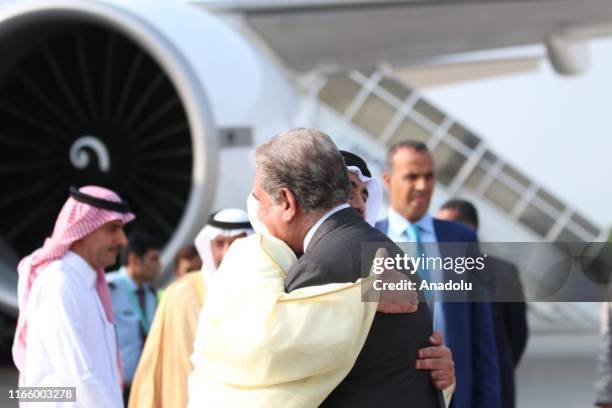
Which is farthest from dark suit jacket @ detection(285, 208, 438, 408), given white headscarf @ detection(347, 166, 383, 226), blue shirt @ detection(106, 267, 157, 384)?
blue shirt @ detection(106, 267, 157, 384)

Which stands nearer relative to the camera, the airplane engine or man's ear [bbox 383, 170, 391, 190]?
man's ear [bbox 383, 170, 391, 190]

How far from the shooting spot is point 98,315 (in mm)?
2547

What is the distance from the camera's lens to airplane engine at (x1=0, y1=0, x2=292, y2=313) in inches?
230

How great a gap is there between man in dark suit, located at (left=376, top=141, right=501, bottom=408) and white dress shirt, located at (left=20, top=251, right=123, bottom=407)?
0.91m

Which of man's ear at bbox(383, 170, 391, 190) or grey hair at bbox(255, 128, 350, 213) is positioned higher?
man's ear at bbox(383, 170, 391, 190)

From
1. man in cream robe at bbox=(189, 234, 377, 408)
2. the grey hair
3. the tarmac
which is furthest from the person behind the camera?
Result: the tarmac

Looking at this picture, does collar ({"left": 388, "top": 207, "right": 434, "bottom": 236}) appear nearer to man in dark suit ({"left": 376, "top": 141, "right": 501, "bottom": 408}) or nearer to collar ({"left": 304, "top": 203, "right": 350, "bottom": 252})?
man in dark suit ({"left": 376, "top": 141, "right": 501, "bottom": 408})

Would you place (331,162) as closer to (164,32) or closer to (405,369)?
(405,369)

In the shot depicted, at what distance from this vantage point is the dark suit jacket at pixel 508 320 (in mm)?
3240

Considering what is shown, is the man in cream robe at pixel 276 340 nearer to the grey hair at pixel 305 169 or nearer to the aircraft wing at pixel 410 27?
the grey hair at pixel 305 169

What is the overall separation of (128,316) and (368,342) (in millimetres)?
2638

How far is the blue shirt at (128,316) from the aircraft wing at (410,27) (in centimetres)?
293

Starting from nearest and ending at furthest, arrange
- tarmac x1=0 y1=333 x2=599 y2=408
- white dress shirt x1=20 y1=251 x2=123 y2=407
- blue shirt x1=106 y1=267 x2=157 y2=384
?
white dress shirt x1=20 y1=251 x2=123 y2=407
blue shirt x1=106 y1=267 x2=157 y2=384
tarmac x1=0 y1=333 x2=599 y2=408

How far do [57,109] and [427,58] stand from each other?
118 inches
